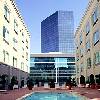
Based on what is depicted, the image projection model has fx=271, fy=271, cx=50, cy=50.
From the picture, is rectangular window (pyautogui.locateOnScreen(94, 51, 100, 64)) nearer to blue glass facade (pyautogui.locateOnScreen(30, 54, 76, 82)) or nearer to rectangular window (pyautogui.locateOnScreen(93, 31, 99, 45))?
rectangular window (pyautogui.locateOnScreen(93, 31, 99, 45))

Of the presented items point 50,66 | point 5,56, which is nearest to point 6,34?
point 5,56

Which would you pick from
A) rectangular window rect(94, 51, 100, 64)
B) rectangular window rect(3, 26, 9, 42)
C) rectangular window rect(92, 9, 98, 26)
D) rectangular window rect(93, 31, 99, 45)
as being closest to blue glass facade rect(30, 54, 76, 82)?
rectangular window rect(92, 9, 98, 26)

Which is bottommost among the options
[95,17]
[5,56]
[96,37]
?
[5,56]

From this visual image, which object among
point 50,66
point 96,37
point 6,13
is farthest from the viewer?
point 50,66

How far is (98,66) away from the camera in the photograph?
3984 cm

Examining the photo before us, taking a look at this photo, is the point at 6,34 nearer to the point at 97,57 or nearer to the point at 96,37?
the point at 96,37

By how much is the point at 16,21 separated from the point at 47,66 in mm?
55228

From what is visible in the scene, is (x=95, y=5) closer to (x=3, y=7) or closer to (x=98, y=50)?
(x=98, y=50)

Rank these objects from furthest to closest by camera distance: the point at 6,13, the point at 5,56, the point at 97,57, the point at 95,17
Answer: the point at 95,17 < the point at 97,57 < the point at 6,13 < the point at 5,56

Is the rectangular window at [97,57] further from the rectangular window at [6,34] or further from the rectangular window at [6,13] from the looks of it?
the rectangular window at [6,13]

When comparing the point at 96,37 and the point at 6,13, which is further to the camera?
the point at 96,37

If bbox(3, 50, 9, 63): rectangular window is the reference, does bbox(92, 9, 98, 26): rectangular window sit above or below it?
above

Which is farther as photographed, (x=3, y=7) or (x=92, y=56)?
(x=92, y=56)

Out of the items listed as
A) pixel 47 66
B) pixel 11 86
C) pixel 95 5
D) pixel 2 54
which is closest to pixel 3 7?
pixel 2 54
